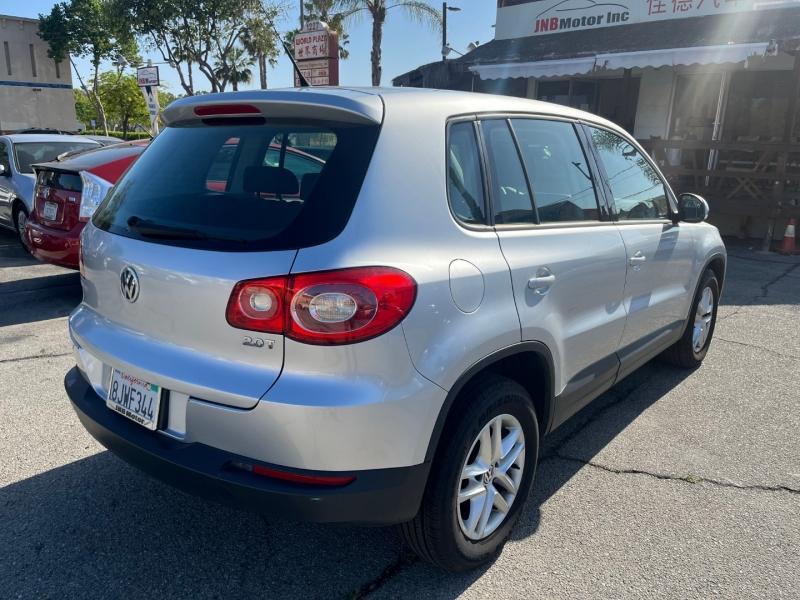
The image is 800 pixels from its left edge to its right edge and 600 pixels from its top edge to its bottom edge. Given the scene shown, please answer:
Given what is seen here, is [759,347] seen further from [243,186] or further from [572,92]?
[572,92]

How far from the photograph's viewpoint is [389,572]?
2.49m

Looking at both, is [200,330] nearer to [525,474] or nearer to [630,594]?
[525,474]

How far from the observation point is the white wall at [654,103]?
12984 mm

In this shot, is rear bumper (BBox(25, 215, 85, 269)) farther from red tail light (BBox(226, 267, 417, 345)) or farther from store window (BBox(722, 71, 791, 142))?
store window (BBox(722, 71, 791, 142))

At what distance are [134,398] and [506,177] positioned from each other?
1.65 metres

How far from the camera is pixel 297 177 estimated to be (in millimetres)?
2258

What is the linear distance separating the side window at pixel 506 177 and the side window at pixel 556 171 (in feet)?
0.21

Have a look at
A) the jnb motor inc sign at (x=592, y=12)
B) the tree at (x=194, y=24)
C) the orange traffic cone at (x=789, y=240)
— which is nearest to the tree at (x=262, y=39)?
the tree at (x=194, y=24)

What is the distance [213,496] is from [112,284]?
3.01ft

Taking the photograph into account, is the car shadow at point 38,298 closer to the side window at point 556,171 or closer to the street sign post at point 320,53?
the side window at point 556,171

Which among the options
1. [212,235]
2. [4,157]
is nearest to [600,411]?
[212,235]

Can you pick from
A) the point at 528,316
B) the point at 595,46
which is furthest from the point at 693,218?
the point at 595,46

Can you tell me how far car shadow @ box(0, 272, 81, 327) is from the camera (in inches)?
228

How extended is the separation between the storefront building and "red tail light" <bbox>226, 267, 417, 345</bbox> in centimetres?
989
